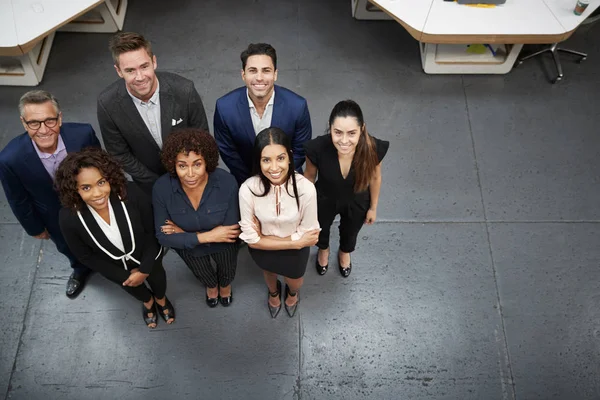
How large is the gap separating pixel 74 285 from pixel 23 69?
2.20 metres

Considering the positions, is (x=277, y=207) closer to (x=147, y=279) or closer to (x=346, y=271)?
(x=147, y=279)

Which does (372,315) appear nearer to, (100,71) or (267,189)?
(267,189)

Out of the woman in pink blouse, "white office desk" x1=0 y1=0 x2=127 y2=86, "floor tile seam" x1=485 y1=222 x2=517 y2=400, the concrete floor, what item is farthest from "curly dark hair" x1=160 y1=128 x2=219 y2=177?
"white office desk" x1=0 y1=0 x2=127 y2=86

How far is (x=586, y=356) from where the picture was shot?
3.48 m

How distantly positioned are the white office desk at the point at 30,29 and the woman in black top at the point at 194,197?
2429mm

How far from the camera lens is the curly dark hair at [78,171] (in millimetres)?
2512

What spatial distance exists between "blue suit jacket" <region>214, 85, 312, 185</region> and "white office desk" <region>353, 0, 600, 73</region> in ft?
6.27

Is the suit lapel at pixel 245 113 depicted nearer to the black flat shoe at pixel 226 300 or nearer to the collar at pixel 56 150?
the collar at pixel 56 150

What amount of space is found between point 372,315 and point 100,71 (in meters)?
3.38

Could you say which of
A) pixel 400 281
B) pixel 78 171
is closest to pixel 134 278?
pixel 78 171

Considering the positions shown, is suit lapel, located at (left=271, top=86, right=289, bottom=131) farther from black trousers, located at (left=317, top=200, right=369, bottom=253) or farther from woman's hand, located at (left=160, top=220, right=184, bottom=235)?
woman's hand, located at (left=160, top=220, right=184, bottom=235)

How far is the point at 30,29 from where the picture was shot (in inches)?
170

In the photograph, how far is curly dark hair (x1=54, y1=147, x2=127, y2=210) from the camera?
251 centimetres

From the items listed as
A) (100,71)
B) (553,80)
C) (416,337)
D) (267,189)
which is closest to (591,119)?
(553,80)
